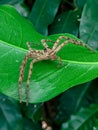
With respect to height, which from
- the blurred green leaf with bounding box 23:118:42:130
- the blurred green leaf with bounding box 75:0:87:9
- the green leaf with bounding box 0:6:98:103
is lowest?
the blurred green leaf with bounding box 23:118:42:130

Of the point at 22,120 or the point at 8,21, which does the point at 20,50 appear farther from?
the point at 22,120

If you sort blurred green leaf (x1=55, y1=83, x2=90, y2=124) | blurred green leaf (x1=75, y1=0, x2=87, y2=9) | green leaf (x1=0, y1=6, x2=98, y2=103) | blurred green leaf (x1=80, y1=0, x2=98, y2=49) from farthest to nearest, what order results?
blurred green leaf (x1=55, y1=83, x2=90, y2=124), blurred green leaf (x1=75, y1=0, x2=87, y2=9), blurred green leaf (x1=80, y1=0, x2=98, y2=49), green leaf (x1=0, y1=6, x2=98, y2=103)

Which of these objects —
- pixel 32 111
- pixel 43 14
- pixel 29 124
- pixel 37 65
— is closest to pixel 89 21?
pixel 43 14

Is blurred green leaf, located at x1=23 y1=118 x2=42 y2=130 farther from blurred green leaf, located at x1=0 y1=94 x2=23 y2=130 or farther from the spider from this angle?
the spider

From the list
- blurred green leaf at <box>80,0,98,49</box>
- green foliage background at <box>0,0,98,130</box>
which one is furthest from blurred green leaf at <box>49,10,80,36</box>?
blurred green leaf at <box>80,0,98,49</box>

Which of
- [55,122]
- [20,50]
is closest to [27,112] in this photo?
[55,122]

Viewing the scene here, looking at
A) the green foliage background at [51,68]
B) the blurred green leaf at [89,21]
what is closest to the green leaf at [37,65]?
the green foliage background at [51,68]
